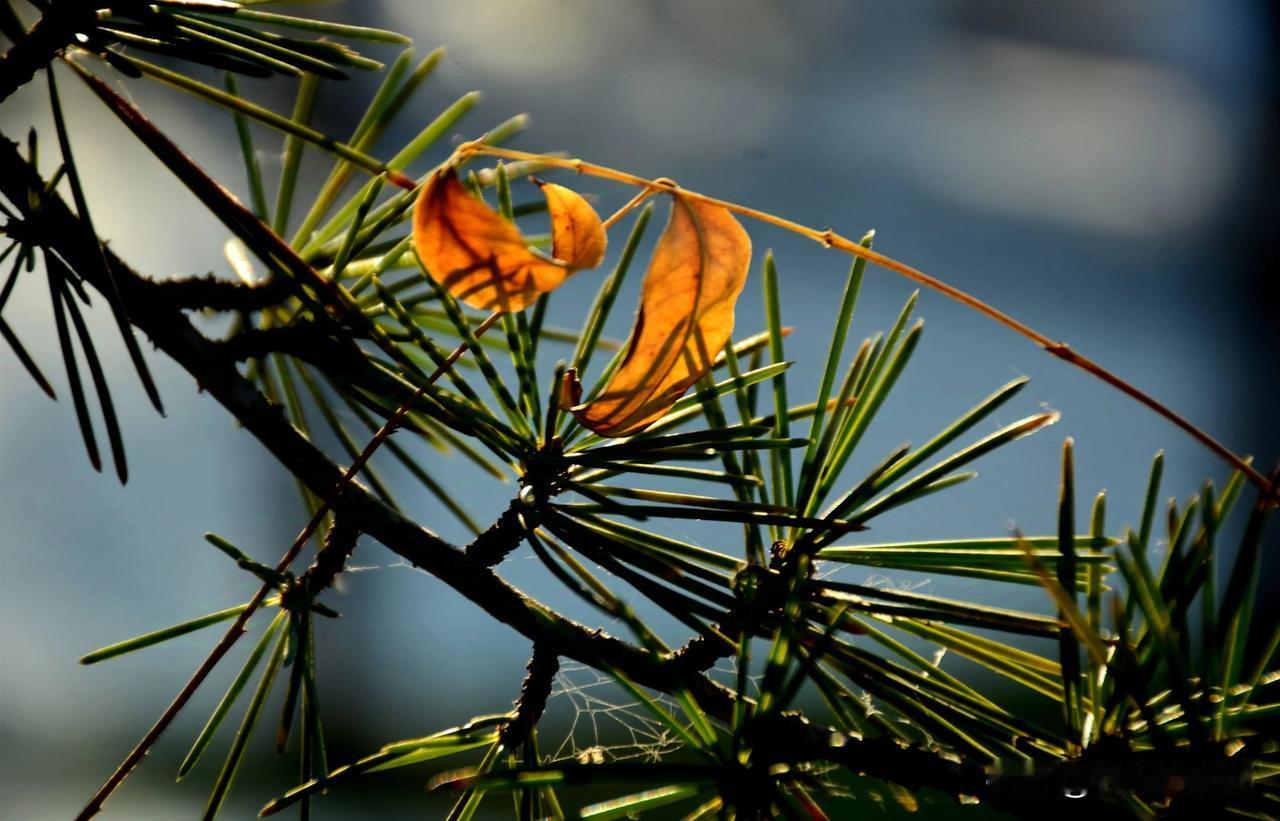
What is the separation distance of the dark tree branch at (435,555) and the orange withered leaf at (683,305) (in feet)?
0.13

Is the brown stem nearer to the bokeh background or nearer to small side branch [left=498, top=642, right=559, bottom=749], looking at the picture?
small side branch [left=498, top=642, right=559, bottom=749]

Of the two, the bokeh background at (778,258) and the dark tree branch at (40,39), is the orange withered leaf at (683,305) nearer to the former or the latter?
the dark tree branch at (40,39)

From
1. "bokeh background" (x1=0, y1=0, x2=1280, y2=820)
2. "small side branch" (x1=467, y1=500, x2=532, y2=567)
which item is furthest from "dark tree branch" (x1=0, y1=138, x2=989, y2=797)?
"bokeh background" (x1=0, y1=0, x2=1280, y2=820)

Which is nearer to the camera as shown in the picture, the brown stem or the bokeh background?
the brown stem

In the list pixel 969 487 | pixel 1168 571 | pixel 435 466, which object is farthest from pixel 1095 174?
pixel 1168 571

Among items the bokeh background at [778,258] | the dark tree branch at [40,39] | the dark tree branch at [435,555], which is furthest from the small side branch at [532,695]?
the bokeh background at [778,258]

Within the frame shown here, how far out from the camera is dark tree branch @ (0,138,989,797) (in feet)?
0.50

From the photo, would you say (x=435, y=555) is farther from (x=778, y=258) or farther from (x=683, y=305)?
(x=778, y=258)

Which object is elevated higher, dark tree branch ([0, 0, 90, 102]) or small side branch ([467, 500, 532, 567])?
dark tree branch ([0, 0, 90, 102])

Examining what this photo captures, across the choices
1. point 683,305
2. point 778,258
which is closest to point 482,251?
point 683,305

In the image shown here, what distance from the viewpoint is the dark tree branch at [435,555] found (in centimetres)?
15

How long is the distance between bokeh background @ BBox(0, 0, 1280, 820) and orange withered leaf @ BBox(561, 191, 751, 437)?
694 millimetres

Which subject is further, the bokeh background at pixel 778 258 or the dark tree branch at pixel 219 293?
the bokeh background at pixel 778 258

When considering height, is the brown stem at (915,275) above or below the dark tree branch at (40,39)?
below
